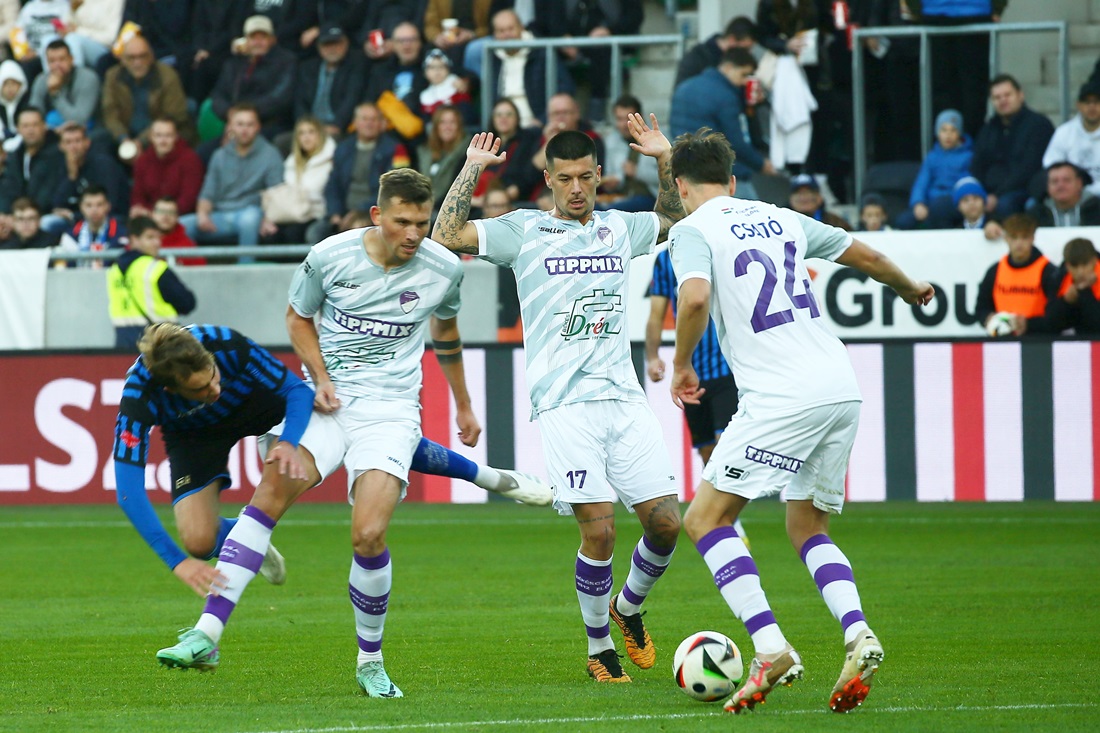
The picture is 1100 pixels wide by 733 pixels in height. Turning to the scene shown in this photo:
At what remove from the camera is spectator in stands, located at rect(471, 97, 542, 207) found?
15.7 metres

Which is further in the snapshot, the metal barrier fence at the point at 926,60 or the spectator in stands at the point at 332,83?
the spectator in stands at the point at 332,83

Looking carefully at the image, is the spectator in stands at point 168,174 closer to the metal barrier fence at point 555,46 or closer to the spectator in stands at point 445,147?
the spectator in stands at point 445,147

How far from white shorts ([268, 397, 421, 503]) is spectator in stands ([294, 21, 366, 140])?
1086 centimetres

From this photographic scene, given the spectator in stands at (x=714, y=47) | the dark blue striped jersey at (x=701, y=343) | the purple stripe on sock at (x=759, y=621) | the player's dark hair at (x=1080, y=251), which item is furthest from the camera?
the spectator in stands at (x=714, y=47)

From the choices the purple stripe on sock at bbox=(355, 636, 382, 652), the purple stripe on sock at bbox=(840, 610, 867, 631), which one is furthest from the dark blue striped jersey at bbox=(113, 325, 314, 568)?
the purple stripe on sock at bbox=(840, 610, 867, 631)

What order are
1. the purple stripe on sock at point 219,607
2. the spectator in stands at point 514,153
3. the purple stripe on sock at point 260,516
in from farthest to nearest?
the spectator in stands at point 514,153 < the purple stripe on sock at point 260,516 < the purple stripe on sock at point 219,607

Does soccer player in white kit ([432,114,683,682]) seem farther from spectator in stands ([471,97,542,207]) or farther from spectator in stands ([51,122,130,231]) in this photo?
spectator in stands ([51,122,130,231])

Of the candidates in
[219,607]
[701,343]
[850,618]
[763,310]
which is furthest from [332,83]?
[850,618]

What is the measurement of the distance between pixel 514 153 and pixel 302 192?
2.36 m

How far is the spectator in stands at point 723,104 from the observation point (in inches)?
585

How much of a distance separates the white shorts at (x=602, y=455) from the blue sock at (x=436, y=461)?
746 millimetres

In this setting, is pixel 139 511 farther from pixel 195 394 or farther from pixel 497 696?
pixel 497 696

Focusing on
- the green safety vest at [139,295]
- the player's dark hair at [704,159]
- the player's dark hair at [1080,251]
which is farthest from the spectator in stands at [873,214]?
the player's dark hair at [704,159]

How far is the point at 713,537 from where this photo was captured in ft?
19.5
